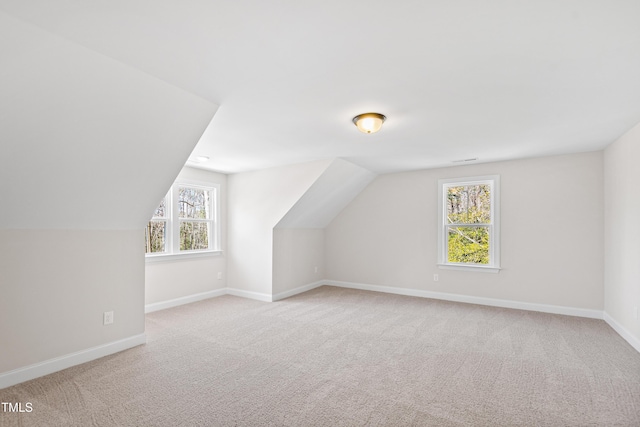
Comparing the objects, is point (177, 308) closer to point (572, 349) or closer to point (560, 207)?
point (572, 349)

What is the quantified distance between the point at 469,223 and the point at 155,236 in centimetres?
491

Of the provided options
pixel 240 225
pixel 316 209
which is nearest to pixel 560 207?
pixel 316 209

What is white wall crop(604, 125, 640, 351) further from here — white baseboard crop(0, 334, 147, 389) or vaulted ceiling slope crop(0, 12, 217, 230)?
white baseboard crop(0, 334, 147, 389)

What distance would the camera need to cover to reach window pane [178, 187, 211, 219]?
5.12 metres

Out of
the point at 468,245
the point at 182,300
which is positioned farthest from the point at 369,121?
the point at 182,300

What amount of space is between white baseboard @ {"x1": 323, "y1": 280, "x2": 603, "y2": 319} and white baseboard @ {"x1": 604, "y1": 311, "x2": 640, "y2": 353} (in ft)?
0.81

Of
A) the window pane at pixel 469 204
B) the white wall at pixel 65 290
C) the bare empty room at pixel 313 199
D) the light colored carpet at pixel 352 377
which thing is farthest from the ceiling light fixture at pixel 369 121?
the window pane at pixel 469 204

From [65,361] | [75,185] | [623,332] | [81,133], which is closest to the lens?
[81,133]

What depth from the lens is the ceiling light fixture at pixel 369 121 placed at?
2.89 metres

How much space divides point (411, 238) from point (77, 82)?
4.98 m

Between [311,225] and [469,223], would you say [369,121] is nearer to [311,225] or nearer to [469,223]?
[469,223]

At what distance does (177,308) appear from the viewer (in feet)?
15.5

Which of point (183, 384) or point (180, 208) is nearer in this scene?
point (183, 384)

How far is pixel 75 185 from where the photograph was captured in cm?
260
